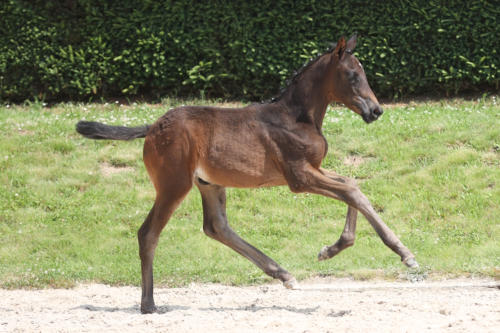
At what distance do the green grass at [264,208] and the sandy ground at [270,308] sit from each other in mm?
433

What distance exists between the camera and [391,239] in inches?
212

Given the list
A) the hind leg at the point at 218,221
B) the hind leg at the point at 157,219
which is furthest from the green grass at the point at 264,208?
the hind leg at the point at 157,219

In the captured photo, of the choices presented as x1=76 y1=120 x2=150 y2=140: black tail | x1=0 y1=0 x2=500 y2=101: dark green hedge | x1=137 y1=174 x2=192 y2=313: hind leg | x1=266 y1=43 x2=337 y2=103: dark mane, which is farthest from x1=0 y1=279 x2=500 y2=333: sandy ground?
x1=0 y1=0 x2=500 y2=101: dark green hedge

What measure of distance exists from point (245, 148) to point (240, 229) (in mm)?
2705

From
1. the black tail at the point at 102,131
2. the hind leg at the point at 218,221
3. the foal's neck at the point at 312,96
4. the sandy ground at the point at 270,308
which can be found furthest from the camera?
the hind leg at the point at 218,221

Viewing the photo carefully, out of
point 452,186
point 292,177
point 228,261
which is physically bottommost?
point 228,261

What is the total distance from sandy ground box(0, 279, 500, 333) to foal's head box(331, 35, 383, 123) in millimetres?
1537

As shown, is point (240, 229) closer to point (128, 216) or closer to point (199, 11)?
point (128, 216)

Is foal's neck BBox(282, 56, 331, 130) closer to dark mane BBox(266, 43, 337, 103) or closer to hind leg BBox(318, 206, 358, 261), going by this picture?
dark mane BBox(266, 43, 337, 103)

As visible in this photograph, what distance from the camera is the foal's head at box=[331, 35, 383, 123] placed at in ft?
18.9

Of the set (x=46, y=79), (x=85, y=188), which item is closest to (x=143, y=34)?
(x=46, y=79)

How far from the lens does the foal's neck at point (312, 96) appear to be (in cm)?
595

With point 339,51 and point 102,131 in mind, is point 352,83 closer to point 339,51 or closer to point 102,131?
point 339,51

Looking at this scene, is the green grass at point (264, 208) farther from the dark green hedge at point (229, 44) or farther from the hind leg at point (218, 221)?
the hind leg at point (218, 221)
